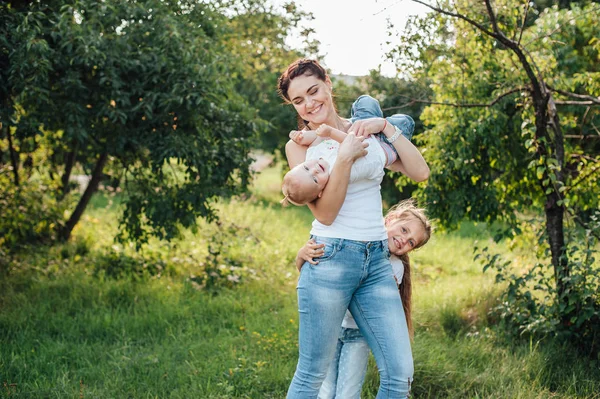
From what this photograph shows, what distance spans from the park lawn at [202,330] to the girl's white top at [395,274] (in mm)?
989

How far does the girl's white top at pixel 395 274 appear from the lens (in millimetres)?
2744

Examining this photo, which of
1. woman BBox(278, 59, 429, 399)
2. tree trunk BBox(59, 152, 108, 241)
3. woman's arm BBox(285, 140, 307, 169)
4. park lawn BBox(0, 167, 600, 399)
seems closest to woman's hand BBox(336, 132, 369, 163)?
woman BBox(278, 59, 429, 399)

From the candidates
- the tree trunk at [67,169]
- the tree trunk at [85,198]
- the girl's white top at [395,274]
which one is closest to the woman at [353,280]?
the girl's white top at [395,274]

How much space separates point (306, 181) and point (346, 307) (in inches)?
21.4

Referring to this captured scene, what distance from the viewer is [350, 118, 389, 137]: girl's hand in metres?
2.49

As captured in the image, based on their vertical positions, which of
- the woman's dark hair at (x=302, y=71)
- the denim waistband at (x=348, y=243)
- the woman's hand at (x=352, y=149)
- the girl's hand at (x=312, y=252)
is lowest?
the girl's hand at (x=312, y=252)

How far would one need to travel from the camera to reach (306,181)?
2.31 metres

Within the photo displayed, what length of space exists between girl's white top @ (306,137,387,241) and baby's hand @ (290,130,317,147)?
39mm

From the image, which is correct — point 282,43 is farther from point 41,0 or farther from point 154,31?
point 41,0

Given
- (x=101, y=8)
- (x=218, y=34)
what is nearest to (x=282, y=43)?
(x=218, y=34)

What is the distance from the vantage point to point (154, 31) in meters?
4.89

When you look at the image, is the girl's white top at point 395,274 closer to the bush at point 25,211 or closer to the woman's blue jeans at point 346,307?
the woman's blue jeans at point 346,307

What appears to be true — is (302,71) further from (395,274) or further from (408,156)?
(395,274)

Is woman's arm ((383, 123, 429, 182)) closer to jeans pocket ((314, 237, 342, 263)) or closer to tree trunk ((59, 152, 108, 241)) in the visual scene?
jeans pocket ((314, 237, 342, 263))
